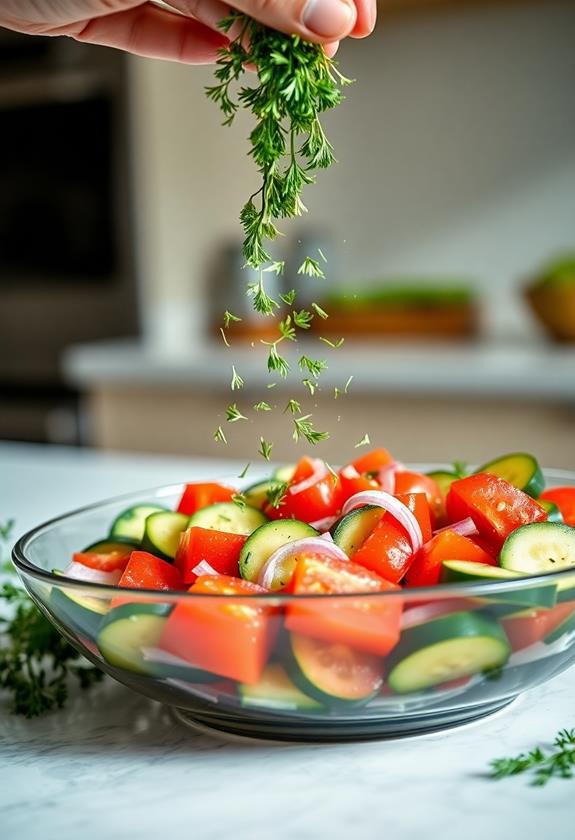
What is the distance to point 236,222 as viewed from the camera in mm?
3779

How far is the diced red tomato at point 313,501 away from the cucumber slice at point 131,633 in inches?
8.7

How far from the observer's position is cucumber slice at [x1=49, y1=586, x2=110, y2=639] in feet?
2.44

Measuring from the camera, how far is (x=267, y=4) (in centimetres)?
79

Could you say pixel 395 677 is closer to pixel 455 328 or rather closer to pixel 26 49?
pixel 455 328

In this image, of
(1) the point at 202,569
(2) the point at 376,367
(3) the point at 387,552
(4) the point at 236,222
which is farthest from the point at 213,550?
(4) the point at 236,222

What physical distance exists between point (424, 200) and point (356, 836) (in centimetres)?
310

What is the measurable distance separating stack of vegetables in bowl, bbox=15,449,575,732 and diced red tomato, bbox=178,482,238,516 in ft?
0.29

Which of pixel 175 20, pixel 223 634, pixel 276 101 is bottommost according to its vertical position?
pixel 223 634

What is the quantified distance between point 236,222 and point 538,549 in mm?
3115

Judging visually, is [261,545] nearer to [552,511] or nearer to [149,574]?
[149,574]

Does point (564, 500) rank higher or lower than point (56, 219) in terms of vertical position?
lower

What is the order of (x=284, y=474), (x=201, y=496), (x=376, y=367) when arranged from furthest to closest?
(x=376, y=367)
(x=284, y=474)
(x=201, y=496)

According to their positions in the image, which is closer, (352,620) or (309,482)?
(352,620)

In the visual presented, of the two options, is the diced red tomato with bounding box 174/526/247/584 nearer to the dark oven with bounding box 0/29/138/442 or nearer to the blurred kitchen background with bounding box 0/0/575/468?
the blurred kitchen background with bounding box 0/0/575/468
